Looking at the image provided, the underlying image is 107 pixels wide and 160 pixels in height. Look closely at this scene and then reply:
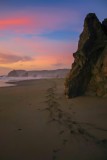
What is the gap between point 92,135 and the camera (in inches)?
213

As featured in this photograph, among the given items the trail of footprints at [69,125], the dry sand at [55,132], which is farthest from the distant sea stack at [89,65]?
the trail of footprints at [69,125]

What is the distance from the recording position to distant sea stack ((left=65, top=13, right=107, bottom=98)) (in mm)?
10297

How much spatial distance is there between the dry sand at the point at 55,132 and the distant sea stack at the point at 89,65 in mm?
1649

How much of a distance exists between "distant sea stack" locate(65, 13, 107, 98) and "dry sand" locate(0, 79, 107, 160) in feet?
5.41

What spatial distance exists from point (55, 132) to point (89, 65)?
18.5ft

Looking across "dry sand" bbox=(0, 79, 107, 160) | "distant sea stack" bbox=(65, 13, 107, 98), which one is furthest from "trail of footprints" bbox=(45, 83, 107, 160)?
"distant sea stack" bbox=(65, 13, 107, 98)

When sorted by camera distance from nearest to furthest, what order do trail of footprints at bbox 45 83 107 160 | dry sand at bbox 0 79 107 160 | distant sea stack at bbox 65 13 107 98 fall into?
dry sand at bbox 0 79 107 160
trail of footprints at bbox 45 83 107 160
distant sea stack at bbox 65 13 107 98

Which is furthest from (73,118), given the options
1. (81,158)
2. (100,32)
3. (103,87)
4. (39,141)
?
(100,32)

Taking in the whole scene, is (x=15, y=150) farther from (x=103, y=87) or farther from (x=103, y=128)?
(x=103, y=87)

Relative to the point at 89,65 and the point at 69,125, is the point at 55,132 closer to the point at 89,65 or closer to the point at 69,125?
the point at 69,125

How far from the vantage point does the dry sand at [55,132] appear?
4.56m

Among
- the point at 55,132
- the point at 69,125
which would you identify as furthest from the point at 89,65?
the point at 55,132

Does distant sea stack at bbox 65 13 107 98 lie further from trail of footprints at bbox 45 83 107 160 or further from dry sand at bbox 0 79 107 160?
trail of footprints at bbox 45 83 107 160

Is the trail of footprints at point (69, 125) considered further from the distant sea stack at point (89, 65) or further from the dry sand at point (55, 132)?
the distant sea stack at point (89, 65)
